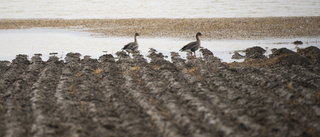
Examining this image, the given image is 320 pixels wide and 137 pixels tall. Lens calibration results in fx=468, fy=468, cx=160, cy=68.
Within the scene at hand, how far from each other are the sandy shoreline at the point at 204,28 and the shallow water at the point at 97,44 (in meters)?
2.49

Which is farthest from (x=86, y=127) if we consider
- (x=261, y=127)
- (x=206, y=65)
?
(x=206, y=65)

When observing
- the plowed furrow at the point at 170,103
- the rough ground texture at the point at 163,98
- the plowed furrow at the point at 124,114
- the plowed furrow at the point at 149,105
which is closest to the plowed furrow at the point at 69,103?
the rough ground texture at the point at 163,98

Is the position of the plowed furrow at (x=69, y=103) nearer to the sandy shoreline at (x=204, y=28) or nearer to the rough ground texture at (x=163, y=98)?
the rough ground texture at (x=163, y=98)

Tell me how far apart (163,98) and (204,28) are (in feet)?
79.5

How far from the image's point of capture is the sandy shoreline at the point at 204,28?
1248 inches

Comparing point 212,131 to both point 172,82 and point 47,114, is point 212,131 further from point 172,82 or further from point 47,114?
point 172,82

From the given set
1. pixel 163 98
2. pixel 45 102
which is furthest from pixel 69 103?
pixel 163 98

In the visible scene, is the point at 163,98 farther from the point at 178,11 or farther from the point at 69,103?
the point at 178,11

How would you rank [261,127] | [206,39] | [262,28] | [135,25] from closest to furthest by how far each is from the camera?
[261,127], [206,39], [262,28], [135,25]

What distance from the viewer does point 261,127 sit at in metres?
9.47

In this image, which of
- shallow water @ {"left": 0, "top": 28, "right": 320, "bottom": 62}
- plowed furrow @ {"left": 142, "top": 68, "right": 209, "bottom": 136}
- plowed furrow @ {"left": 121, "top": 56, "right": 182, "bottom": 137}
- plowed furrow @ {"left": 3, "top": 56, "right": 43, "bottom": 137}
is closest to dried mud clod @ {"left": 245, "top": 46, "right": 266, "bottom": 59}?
shallow water @ {"left": 0, "top": 28, "right": 320, "bottom": 62}

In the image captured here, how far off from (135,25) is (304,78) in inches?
1070

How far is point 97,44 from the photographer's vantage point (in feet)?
93.8

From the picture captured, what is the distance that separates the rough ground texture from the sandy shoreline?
478 inches
